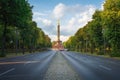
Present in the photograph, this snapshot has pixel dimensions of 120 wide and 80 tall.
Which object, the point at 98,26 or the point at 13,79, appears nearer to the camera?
the point at 13,79

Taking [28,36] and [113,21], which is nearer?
[113,21]

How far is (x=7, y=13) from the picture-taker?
62.9 m

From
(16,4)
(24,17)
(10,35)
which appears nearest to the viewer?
(16,4)

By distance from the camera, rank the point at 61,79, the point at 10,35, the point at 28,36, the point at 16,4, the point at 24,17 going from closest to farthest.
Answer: the point at 61,79, the point at 16,4, the point at 24,17, the point at 10,35, the point at 28,36

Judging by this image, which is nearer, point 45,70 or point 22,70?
point 22,70

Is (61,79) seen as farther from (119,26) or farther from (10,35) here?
(10,35)

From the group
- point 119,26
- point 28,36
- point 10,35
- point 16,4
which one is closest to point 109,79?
point 16,4

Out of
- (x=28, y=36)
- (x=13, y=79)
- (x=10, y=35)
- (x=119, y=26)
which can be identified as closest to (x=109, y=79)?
(x=13, y=79)

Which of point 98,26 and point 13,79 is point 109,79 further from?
point 98,26

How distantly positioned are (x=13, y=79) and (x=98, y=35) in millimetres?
79887

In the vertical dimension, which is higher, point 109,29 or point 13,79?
point 109,29

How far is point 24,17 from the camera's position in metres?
65.6

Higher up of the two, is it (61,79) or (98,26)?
(98,26)

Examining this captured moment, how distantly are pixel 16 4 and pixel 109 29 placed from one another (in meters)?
20.8
